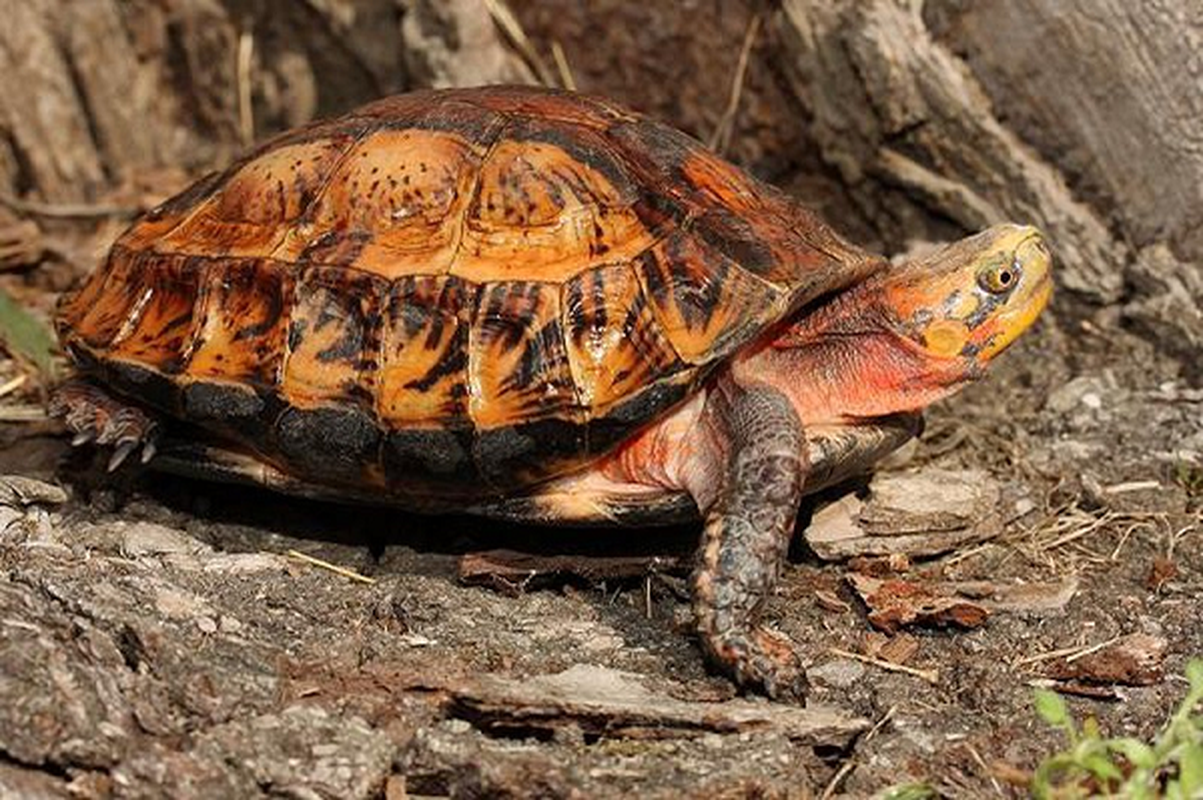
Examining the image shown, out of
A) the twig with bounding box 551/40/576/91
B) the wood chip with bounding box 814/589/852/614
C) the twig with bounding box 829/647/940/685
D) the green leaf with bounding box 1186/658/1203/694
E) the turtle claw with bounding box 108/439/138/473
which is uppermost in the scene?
the twig with bounding box 551/40/576/91

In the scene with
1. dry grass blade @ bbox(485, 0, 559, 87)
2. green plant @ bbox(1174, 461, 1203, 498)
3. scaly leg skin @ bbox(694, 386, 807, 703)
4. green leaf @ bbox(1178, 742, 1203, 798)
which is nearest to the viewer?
green leaf @ bbox(1178, 742, 1203, 798)

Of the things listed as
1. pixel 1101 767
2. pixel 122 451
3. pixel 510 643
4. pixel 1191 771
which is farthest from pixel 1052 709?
pixel 122 451

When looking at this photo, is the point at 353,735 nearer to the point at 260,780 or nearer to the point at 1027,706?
the point at 260,780

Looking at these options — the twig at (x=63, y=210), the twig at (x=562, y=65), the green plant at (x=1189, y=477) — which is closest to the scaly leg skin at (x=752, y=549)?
the green plant at (x=1189, y=477)

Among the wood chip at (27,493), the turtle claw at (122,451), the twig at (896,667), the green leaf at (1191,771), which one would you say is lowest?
the twig at (896,667)

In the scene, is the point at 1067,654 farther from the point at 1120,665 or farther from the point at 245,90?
the point at 245,90

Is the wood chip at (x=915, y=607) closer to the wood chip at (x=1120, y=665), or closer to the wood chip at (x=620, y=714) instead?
the wood chip at (x=1120, y=665)

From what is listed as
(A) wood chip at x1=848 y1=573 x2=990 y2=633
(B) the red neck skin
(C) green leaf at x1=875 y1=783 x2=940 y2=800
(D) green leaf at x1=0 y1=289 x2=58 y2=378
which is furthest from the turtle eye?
(D) green leaf at x1=0 y1=289 x2=58 y2=378

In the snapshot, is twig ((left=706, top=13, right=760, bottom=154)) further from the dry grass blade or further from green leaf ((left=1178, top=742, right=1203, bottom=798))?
green leaf ((left=1178, top=742, right=1203, bottom=798))
